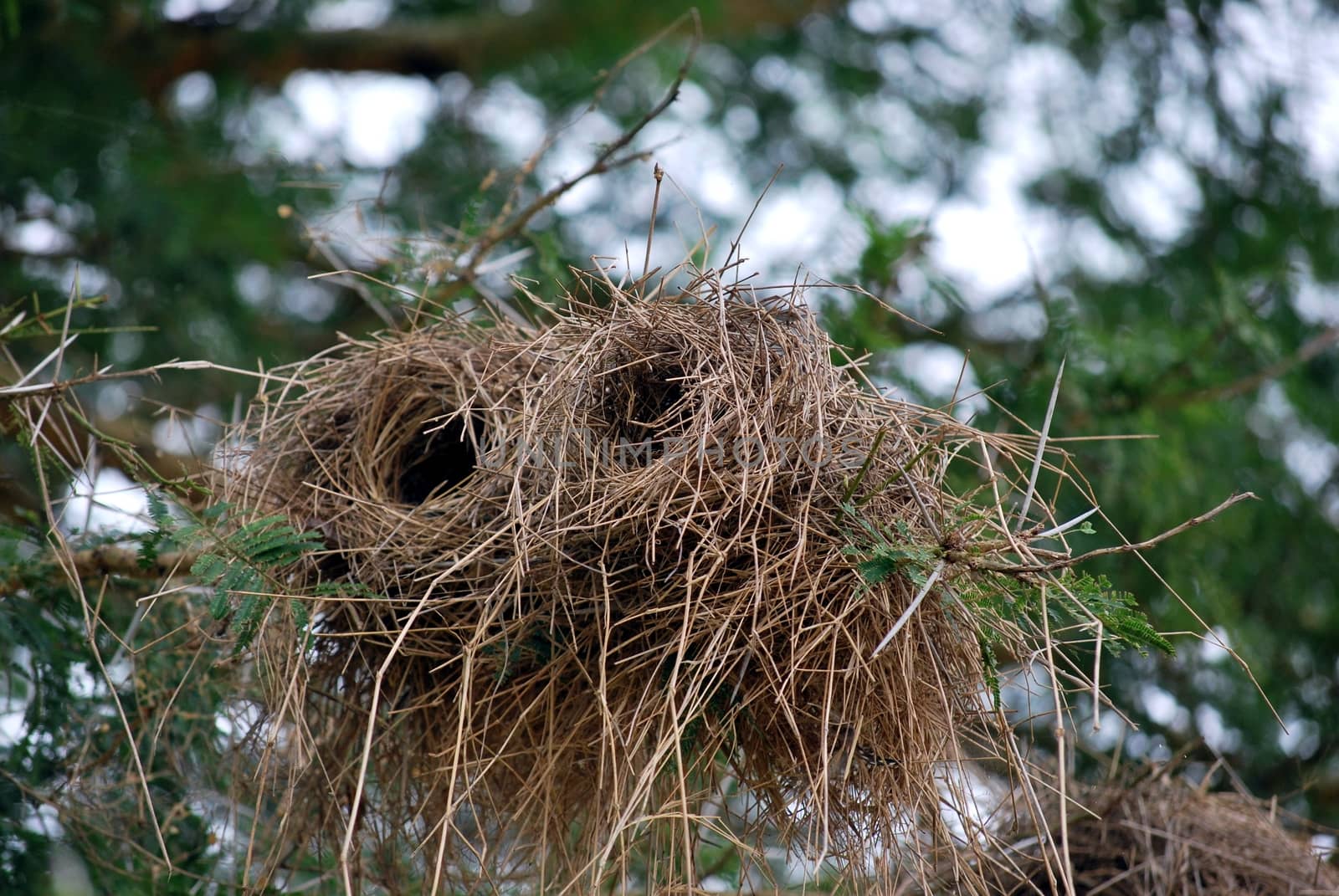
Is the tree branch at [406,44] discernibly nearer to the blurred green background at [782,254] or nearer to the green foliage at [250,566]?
the blurred green background at [782,254]

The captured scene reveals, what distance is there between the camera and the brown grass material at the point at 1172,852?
2.03 metres

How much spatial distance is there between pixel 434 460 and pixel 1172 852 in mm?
1405

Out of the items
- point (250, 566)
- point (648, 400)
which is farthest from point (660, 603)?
point (250, 566)

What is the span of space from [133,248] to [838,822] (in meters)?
3.10

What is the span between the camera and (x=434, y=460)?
2016 mm

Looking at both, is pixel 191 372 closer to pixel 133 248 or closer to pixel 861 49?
pixel 133 248

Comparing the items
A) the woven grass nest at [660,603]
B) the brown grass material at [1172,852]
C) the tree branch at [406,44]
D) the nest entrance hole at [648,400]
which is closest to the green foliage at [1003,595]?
the woven grass nest at [660,603]

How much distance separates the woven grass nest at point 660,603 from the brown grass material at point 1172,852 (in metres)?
0.63

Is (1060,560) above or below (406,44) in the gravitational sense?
above

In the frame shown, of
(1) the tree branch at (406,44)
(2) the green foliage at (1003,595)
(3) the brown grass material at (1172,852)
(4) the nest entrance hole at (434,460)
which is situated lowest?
(3) the brown grass material at (1172,852)

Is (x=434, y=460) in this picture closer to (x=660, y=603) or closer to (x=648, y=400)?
(x=648, y=400)

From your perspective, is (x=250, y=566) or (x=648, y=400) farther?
(x=648, y=400)

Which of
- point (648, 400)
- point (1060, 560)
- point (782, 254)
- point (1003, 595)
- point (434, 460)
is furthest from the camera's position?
point (782, 254)

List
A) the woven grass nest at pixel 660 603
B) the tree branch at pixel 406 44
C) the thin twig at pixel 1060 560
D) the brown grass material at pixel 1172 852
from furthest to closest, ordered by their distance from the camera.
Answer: the tree branch at pixel 406 44 → the brown grass material at pixel 1172 852 → the woven grass nest at pixel 660 603 → the thin twig at pixel 1060 560
